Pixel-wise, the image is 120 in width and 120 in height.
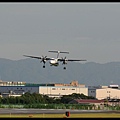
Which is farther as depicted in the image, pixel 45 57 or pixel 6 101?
pixel 6 101

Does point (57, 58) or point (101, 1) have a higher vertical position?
point (57, 58)

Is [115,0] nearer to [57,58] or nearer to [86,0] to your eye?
[86,0]

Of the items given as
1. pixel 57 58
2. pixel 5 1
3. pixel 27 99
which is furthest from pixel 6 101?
pixel 5 1

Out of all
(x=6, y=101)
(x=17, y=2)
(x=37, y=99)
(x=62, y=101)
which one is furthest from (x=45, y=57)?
(x=17, y=2)

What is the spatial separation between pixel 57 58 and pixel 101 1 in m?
106

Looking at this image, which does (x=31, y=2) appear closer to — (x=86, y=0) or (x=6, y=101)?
(x=86, y=0)

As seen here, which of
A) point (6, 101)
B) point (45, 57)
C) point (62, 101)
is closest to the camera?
point (45, 57)

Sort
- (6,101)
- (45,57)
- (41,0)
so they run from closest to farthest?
1. (41,0)
2. (45,57)
3. (6,101)

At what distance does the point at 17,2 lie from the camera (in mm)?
5762

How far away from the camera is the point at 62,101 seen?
19612cm

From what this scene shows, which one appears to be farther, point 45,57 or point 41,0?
point 45,57

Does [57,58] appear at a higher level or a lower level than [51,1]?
higher

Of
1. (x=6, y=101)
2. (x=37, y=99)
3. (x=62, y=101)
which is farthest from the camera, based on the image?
(x=62, y=101)

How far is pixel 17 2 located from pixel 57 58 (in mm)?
105989
